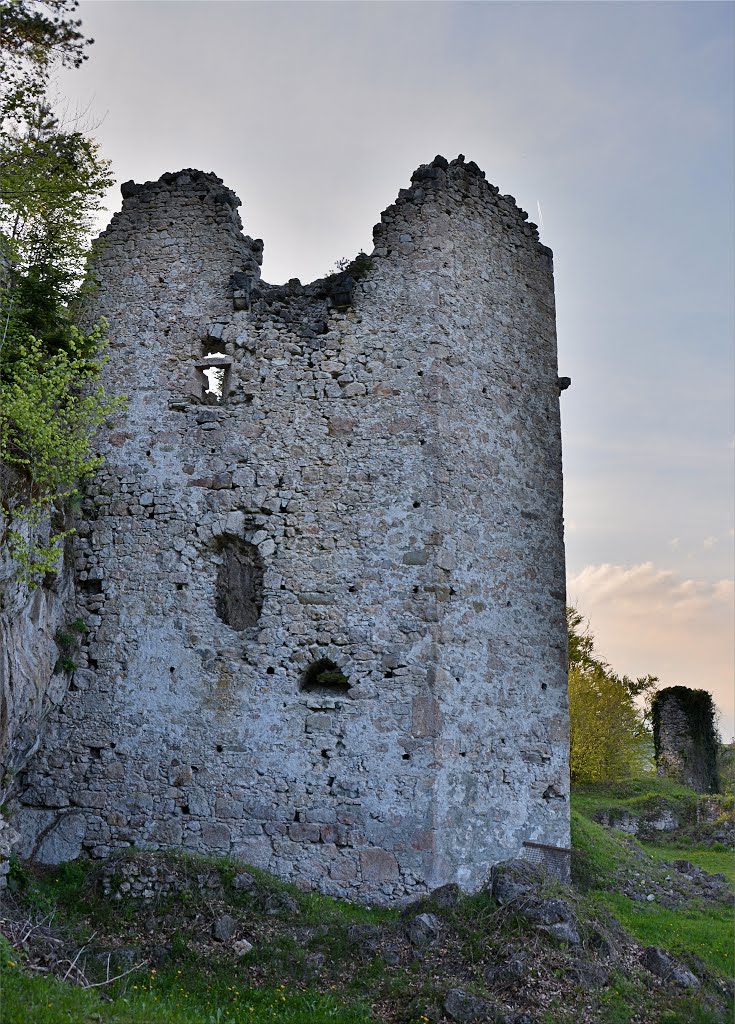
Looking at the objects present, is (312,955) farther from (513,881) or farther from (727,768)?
(727,768)

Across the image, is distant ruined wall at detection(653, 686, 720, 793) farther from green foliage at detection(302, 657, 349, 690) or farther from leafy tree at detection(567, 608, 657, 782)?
green foliage at detection(302, 657, 349, 690)

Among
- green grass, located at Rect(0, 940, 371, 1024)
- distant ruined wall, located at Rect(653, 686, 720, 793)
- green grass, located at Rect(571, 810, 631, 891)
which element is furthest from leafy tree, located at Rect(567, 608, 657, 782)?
green grass, located at Rect(0, 940, 371, 1024)

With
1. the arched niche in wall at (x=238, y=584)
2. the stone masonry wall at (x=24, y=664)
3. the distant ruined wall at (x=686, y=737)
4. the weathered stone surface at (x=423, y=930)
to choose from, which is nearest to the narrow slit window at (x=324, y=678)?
the arched niche in wall at (x=238, y=584)

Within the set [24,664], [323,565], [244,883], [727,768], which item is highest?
[323,565]

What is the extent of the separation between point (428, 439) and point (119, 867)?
531cm

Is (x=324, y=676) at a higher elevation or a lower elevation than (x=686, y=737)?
higher

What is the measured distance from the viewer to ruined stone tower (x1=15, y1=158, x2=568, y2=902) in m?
8.52

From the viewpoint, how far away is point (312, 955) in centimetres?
714

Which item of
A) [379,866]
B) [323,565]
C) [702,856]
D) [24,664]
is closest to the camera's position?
[379,866]

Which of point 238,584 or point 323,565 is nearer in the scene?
point 323,565

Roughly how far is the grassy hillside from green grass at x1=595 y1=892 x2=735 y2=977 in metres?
0.04

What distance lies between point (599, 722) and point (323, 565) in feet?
37.3

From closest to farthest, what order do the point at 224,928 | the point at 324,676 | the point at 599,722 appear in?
the point at 224,928
the point at 324,676
the point at 599,722

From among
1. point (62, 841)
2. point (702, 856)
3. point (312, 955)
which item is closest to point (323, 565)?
point (312, 955)
